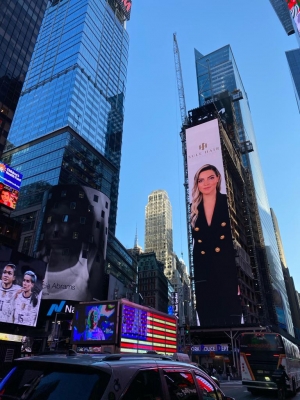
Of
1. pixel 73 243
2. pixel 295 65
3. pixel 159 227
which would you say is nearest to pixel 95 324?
pixel 73 243

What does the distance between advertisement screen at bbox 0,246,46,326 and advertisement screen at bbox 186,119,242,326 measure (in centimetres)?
3311

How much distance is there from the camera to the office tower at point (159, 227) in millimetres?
177125

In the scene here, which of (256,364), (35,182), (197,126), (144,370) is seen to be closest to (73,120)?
(35,182)

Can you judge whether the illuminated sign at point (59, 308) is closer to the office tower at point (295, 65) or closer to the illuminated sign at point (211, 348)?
the illuminated sign at point (211, 348)

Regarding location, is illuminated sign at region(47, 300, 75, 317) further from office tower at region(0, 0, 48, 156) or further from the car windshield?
the car windshield

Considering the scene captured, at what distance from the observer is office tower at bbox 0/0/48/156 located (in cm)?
7031

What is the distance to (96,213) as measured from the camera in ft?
228

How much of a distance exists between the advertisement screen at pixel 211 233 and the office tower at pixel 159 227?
96.3 m

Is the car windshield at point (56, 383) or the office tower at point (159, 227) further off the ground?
the office tower at point (159, 227)

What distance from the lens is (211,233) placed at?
7744 cm

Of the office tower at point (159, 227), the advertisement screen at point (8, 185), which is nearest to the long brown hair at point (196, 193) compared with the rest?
the advertisement screen at point (8, 185)

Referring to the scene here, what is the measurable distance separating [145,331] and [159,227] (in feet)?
494

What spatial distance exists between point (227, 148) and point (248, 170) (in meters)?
34.3

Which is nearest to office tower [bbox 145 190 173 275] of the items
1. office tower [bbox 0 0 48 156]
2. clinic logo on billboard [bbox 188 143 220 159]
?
clinic logo on billboard [bbox 188 143 220 159]
